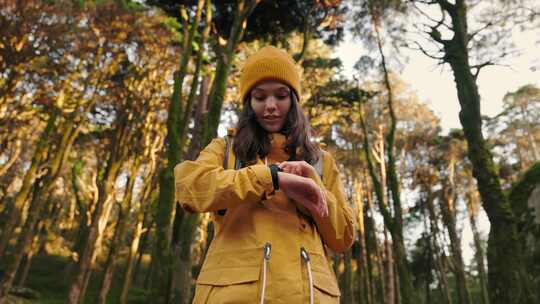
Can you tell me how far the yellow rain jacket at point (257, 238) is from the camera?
1.30 m

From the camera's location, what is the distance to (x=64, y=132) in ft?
45.1

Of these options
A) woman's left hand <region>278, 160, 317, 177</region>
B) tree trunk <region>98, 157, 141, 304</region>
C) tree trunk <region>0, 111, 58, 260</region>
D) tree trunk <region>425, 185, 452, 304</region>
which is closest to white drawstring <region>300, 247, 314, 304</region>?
woman's left hand <region>278, 160, 317, 177</region>

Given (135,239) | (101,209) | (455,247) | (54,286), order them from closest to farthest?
(101,209)
(135,239)
(455,247)
(54,286)

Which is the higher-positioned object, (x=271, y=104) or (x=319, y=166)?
(x=271, y=104)

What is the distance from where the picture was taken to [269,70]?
177 cm

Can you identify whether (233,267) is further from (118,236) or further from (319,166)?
(118,236)

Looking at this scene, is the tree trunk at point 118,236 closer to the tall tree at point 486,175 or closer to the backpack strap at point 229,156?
the tall tree at point 486,175

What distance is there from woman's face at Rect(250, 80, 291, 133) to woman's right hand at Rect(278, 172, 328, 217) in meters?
0.43

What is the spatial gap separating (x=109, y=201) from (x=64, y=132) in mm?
2939

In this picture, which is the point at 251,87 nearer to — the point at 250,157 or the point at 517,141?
the point at 250,157

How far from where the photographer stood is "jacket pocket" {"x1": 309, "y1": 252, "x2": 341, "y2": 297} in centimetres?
136

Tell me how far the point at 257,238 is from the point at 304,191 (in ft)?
0.80

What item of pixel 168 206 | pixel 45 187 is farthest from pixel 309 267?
pixel 45 187

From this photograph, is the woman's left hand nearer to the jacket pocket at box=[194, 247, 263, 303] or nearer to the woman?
the woman
